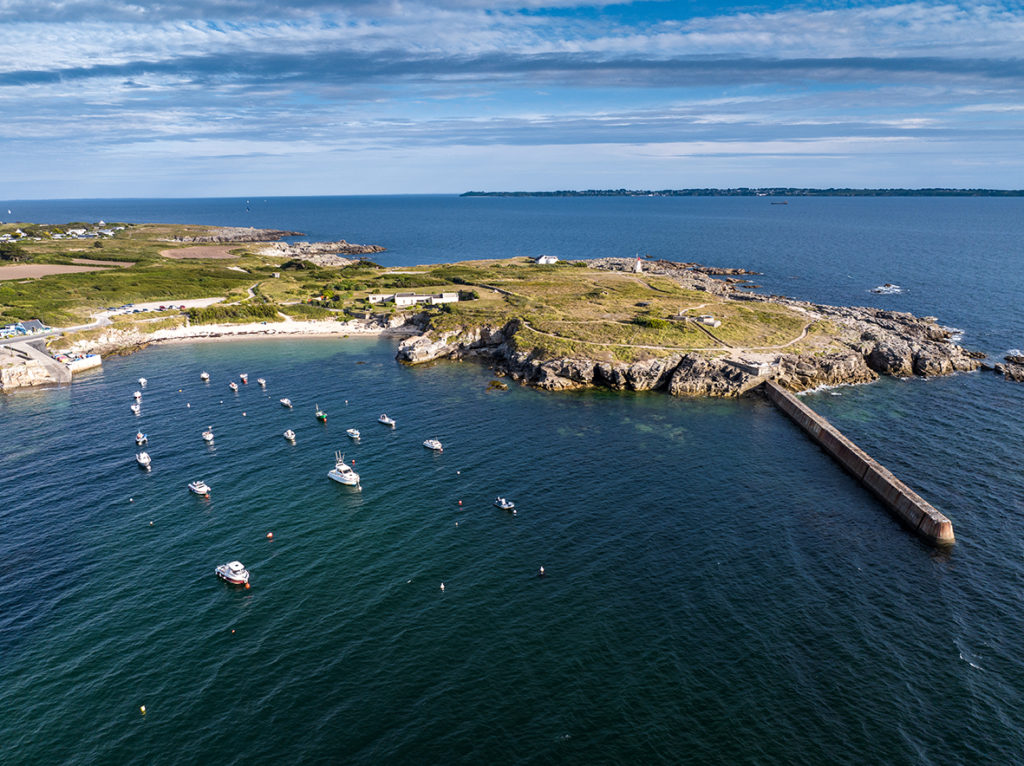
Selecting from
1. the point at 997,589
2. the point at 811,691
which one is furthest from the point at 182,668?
the point at 997,589

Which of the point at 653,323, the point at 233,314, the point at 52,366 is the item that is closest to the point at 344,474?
the point at 653,323

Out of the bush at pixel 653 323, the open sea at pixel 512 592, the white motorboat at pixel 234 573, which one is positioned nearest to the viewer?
the open sea at pixel 512 592

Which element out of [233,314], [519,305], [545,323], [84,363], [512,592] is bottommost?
[512,592]

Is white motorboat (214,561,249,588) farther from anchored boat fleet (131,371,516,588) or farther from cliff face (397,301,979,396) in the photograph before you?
cliff face (397,301,979,396)

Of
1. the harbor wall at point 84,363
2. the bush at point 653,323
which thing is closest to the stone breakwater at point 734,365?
the bush at point 653,323

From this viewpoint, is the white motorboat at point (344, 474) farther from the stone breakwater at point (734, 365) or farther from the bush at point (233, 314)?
the bush at point (233, 314)

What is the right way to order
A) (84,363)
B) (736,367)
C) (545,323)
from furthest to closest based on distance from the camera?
(545,323) < (84,363) < (736,367)

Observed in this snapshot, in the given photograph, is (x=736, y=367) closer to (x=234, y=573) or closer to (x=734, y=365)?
(x=734, y=365)
